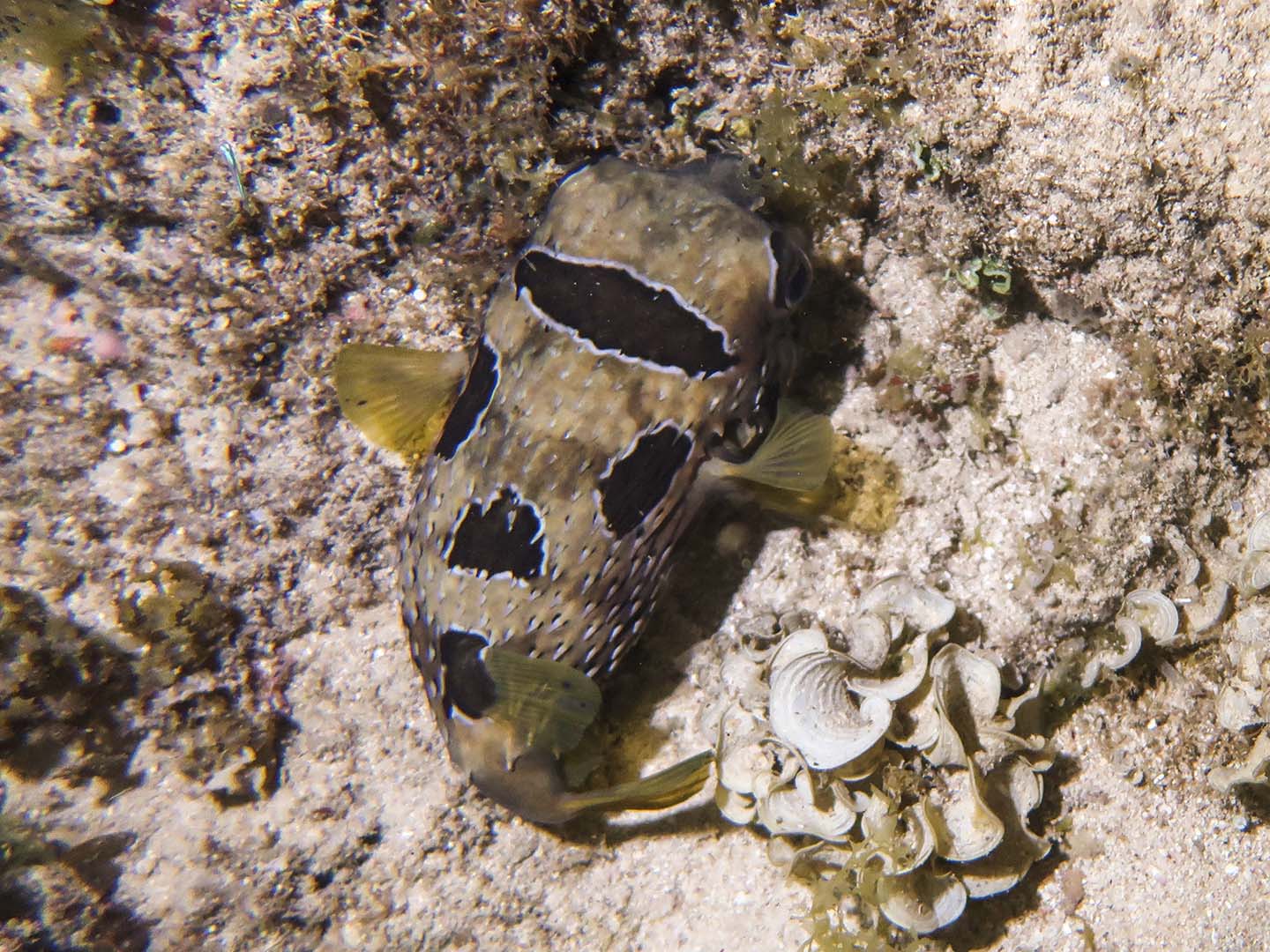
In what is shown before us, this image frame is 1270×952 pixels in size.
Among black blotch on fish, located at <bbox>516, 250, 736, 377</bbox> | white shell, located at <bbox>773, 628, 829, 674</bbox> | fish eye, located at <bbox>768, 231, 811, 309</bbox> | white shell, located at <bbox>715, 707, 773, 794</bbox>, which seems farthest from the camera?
white shell, located at <bbox>715, 707, 773, 794</bbox>

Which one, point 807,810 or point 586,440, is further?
point 807,810

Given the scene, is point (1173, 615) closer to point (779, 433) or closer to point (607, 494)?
point (779, 433)

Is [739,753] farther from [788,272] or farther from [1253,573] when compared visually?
[1253,573]

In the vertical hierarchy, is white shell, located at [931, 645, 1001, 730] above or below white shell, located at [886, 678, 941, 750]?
above

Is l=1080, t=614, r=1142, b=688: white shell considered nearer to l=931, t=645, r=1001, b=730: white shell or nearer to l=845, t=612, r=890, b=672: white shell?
l=931, t=645, r=1001, b=730: white shell

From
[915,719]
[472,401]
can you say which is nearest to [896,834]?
[915,719]

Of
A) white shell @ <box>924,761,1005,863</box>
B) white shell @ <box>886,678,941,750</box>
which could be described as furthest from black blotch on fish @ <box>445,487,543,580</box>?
white shell @ <box>924,761,1005,863</box>

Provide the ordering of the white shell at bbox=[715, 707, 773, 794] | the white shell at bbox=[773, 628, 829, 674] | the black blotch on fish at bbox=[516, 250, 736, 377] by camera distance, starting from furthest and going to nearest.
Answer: the white shell at bbox=[715, 707, 773, 794], the white shell at bbox=[773, 628, 829, 674], the black blotch on fish at bbox=[516, 250, 736, 377]
